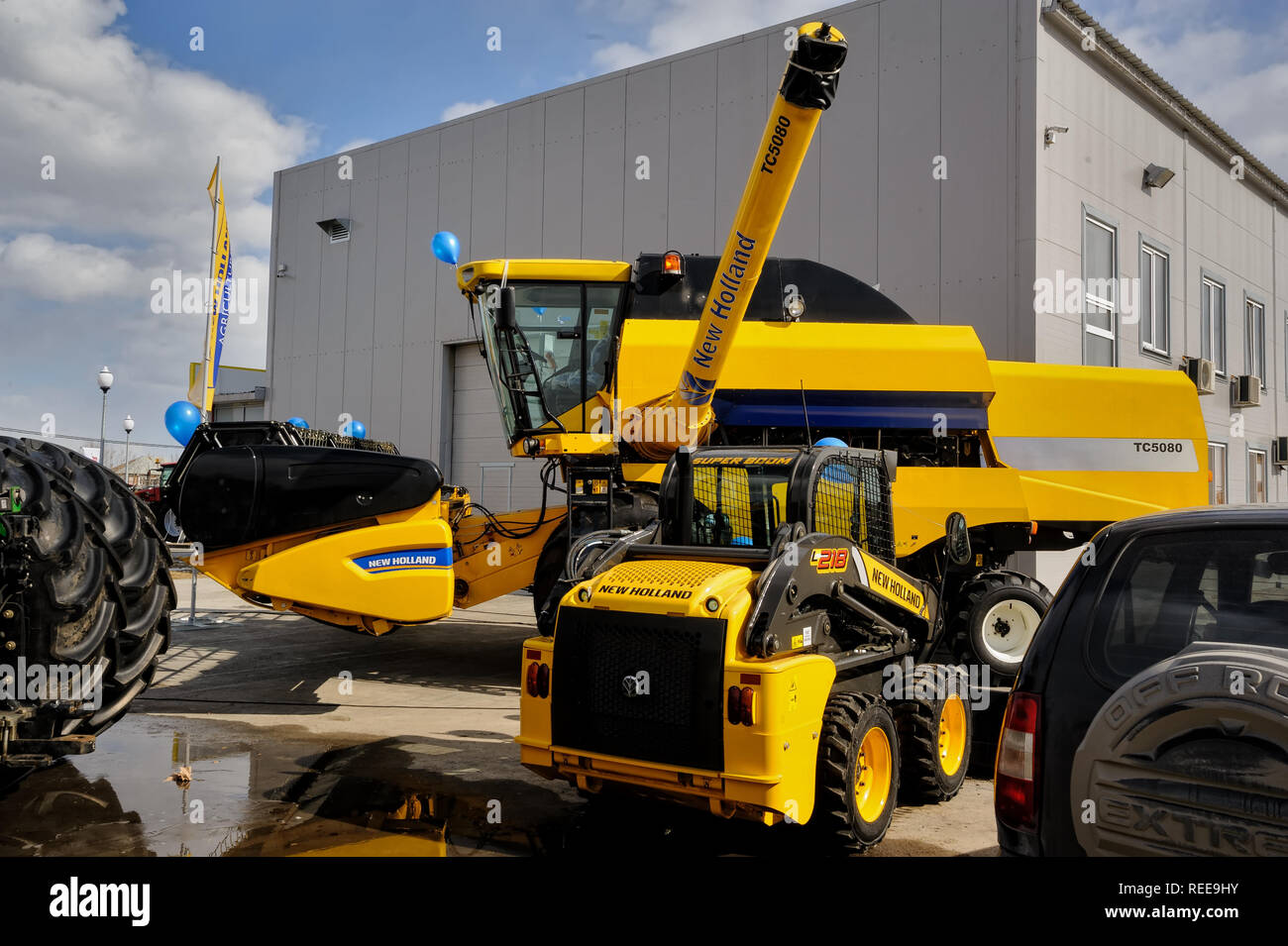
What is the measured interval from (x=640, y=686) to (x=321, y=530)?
4.39m

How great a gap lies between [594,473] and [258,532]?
2.98 meters

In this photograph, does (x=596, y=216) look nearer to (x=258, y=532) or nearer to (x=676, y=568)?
(x=258, y=532)

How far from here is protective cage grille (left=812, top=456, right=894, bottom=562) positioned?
545 cm

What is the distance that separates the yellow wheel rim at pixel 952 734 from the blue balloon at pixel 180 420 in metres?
10.0

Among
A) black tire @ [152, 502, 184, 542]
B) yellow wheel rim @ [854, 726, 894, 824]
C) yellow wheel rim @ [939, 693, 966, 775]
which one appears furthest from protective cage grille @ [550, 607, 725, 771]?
black tire @ [152, 502, 184, 542]

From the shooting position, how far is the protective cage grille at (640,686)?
429 cm

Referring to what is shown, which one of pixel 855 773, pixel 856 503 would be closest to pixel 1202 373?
pixel 856 503

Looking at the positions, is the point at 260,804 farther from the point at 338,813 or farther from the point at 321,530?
the point at 321,530

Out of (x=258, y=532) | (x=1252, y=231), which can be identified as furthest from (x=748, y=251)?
(x=1252, y=231)

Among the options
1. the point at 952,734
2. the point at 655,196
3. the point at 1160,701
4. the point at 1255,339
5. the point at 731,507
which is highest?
the point at 655,196

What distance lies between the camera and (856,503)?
5750mm

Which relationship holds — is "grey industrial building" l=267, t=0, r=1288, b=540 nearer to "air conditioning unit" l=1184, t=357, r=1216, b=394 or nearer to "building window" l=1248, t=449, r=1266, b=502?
"building window" l=1248, t=449, r=1266, b=502

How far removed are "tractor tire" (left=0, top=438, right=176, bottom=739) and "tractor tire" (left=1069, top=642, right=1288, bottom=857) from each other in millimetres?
4388

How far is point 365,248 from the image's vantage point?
20547mm
